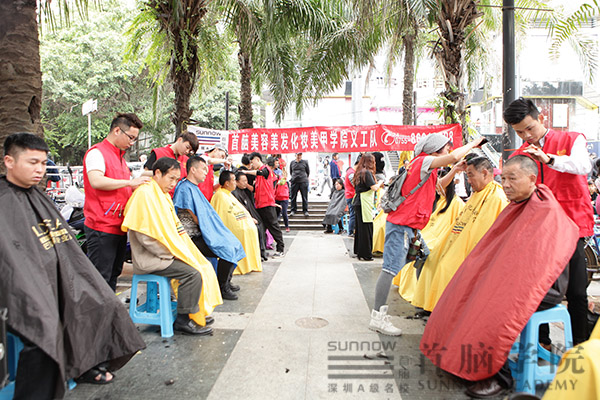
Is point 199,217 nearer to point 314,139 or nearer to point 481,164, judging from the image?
point 481,164

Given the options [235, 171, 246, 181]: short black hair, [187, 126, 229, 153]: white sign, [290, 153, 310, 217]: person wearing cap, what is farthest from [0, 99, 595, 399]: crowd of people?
[290, 153, 310, 217]: person wearing cap

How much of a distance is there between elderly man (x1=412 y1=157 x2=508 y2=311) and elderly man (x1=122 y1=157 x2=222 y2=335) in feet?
6.85

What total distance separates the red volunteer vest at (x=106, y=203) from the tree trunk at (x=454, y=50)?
4935 millimetres

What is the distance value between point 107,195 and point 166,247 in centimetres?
64

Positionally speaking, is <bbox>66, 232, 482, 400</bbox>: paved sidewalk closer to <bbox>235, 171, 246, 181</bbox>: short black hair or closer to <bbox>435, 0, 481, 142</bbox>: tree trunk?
<bbox>235, 171, 246, 181</bbox>: short black hair

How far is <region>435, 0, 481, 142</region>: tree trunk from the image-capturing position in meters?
5.75

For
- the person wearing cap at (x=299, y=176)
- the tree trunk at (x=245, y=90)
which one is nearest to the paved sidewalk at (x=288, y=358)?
the person wearing cap at (x=299, y=176)

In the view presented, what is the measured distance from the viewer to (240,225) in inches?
218

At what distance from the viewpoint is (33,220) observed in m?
2.23

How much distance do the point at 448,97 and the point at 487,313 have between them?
465 cm

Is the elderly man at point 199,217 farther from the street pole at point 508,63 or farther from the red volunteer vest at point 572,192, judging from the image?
the street pole at point 508,63

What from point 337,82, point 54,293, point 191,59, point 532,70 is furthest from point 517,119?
point 532,70

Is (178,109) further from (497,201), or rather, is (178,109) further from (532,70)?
(532,70)

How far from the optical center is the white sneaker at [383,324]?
337 centimetres
